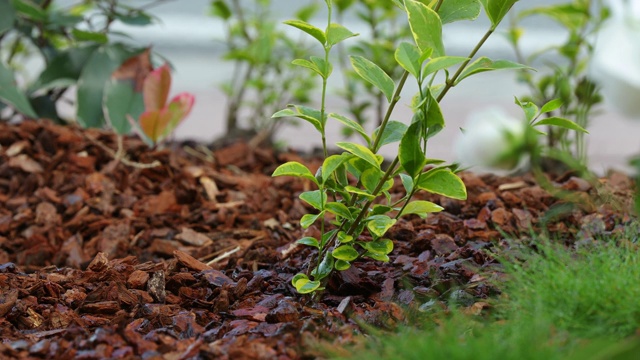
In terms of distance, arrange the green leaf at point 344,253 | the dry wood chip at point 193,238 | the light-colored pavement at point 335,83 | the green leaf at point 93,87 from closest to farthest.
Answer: the green leaf at point 344,253 → the dry wood chip at point 193,238 → the green leaf at point 93,87 → the light-colored pavement at point 335,83

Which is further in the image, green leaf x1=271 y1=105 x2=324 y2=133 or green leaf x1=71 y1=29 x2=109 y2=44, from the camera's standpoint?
green leaf x1=71 y1=29 x2=109 y2=44

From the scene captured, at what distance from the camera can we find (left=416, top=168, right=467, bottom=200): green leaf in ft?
3.49

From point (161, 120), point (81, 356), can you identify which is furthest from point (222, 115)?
point (81, 356)

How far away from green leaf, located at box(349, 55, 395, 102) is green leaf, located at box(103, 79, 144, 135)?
3.26 ft

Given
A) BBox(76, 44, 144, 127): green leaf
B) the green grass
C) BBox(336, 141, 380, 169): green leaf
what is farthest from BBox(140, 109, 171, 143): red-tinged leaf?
the green grass

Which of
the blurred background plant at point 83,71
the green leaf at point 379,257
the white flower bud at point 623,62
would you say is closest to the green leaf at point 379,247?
the green leaf at point 379,257

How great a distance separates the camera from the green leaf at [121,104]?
6.55 ft

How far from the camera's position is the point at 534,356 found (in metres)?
0.80

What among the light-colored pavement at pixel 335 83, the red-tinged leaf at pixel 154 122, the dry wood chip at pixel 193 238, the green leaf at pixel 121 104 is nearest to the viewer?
the dry wood chip at pixel 193 238

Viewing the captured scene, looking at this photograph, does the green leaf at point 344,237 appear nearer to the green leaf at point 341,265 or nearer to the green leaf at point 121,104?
the green leaf at point 341,265

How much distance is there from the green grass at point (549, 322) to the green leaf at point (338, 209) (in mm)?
181

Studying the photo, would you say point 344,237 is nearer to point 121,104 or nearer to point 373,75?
point 373,75

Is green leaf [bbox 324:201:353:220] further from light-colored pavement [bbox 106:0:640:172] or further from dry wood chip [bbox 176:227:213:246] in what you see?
light-colored pavement [bbox 106:0:640:172]

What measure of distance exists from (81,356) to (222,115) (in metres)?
3.18
